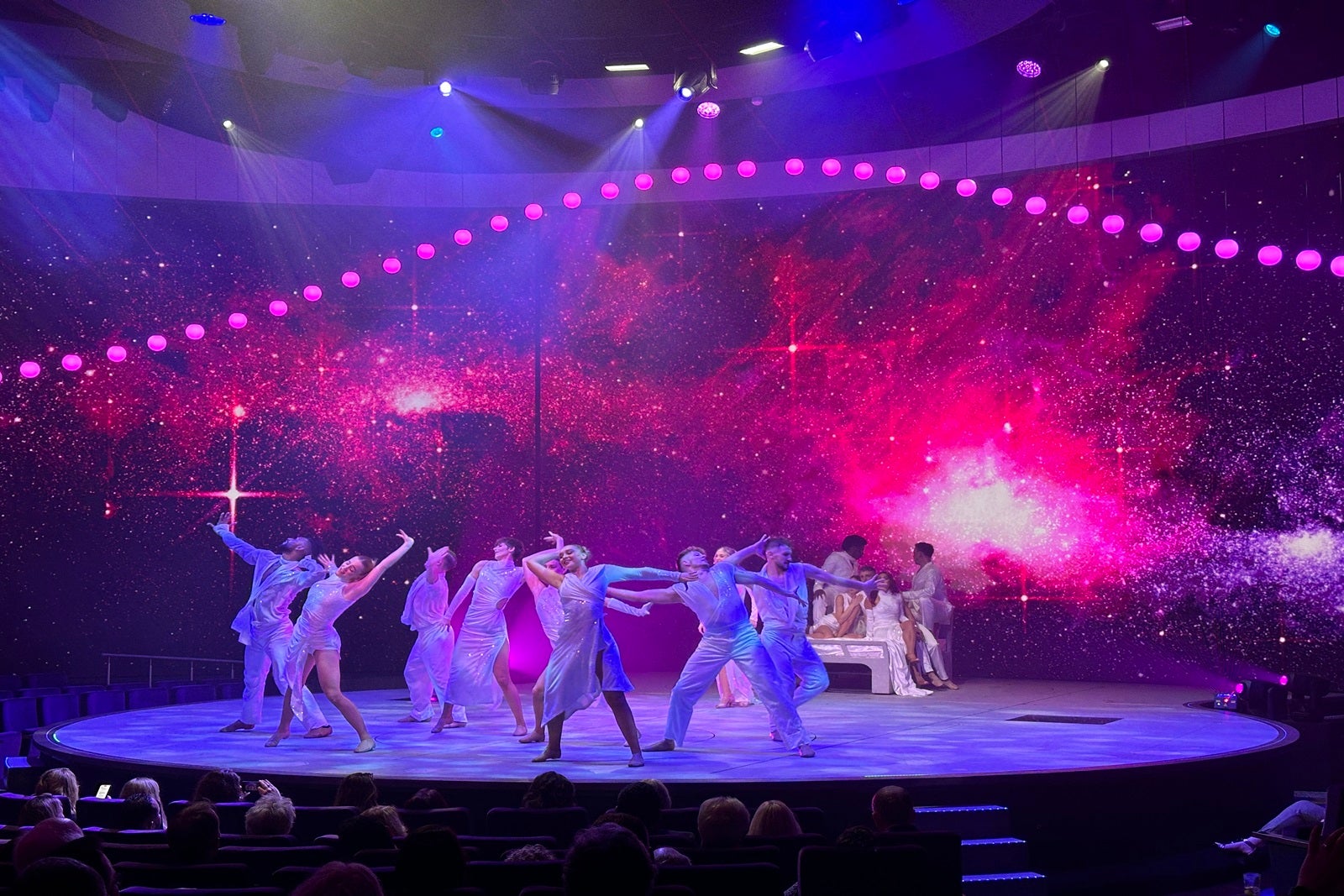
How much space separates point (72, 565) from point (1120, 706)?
11.6 metres

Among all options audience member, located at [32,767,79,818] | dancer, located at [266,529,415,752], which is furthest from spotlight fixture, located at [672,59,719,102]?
audience member, located at [32,767,79,818]

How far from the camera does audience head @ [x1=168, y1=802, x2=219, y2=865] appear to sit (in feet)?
14.7

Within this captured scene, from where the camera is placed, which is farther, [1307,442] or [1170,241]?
[1170,241]

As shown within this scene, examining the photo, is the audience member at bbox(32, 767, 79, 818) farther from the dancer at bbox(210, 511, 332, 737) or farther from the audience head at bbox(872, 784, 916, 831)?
the dancer at bbox(210, 511, 332, 737)

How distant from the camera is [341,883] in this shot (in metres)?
3.07

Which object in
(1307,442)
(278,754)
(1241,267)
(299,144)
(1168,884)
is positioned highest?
(299,144)

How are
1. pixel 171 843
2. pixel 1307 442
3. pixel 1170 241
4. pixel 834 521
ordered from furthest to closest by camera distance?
pixel 834 521, pixel 1170 241, pixel 1307 442, pixel 171 843

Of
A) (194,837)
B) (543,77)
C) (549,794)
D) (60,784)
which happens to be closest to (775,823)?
(549,794)

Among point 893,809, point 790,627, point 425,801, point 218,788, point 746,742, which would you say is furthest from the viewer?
point 746,742

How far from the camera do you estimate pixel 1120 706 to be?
1208 cm

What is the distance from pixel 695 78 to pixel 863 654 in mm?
6135

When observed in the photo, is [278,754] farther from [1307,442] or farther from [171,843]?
[1307,442]

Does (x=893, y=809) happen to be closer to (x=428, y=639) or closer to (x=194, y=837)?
(x=194, y=837)

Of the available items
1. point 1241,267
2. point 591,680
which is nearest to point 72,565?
point 591,680
